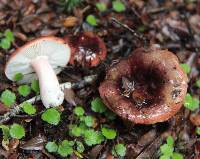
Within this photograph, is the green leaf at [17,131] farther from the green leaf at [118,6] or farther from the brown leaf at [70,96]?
the green leaf at [118,6]

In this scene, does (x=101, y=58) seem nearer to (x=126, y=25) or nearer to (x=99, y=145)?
(x=126, y=25)

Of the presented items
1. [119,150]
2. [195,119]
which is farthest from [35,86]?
[195,119]

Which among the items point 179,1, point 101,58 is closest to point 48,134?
point 101,58

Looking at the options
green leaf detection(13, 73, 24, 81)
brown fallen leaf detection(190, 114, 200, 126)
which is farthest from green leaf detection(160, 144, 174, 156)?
green leaf detection(13, 73, 24, 81)

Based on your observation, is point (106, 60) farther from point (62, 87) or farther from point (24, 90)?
point (24, 90)

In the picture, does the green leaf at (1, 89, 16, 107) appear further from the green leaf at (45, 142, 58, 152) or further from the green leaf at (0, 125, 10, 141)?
the green leaf at (45, 142, 58, 152)

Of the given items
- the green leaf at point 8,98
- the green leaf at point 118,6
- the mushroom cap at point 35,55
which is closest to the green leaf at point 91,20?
the green leaf at point 118,6
